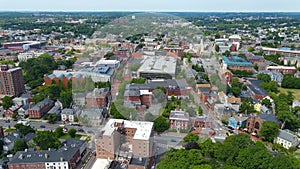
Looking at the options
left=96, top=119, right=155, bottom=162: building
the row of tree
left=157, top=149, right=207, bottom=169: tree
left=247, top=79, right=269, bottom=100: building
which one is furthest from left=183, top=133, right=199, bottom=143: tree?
left=247, top=79, right=269, bottom=100: building

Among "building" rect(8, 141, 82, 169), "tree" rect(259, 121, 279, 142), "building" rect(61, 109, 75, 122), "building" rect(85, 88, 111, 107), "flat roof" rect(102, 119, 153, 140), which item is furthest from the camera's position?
"building" rect(61, 109, 75, 122)

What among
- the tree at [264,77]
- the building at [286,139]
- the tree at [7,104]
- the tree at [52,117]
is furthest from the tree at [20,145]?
the tree at [264,77]

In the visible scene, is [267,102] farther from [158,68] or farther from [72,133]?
[158,68]

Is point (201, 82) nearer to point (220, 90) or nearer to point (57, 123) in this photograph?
point (220, 90)

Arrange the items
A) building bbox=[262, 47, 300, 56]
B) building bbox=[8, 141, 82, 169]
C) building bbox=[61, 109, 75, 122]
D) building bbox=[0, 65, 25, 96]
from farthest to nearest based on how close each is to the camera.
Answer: building bbox=[262, 47, 300, 56], building bbox=[0, 65, 25, 96], building bbox=[61, 109, 75, 122], building bbox=[8, 141, 82, 169]

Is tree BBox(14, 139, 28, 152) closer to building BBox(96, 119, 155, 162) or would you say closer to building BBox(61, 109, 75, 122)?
building BBox(61, 109, 75, 122)

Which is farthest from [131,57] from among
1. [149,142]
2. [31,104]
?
[31,104]
